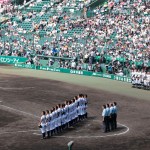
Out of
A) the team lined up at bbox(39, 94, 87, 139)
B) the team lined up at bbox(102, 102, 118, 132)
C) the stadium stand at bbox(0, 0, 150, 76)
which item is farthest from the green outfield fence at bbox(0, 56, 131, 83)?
the team lined up at bbox(102, 102, 118, 132)

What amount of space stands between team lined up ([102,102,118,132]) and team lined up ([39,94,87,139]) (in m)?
2.50

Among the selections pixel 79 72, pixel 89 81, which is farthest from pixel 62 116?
pixel 79 72

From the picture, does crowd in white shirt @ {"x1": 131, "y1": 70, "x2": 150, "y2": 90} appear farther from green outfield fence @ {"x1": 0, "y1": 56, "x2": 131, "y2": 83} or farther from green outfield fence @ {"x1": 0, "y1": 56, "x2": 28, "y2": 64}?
green outfield fence @ {"x1": 0, "y1": 56, "x2": 28, "y2": 64}

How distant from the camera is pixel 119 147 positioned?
1026 inches

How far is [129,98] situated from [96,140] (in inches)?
537

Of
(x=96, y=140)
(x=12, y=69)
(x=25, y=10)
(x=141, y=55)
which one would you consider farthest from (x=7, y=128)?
(x=25, y=10)

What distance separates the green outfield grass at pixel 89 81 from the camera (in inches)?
1703

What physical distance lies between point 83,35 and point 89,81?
11.0 metres

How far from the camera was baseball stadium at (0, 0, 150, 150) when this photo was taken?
28469 millimetres

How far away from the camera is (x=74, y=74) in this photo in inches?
2124

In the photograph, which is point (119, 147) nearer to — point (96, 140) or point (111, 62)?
point (96, 140)

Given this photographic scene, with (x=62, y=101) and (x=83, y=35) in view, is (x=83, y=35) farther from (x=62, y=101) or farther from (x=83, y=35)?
(x=62, y=101)

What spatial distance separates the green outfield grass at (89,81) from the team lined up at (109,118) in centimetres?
1125

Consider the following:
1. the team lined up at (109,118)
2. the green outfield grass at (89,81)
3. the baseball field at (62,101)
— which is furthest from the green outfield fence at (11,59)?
the team lined up at (109,118)
